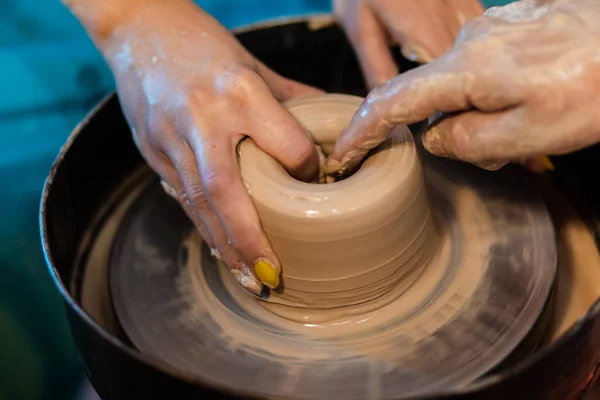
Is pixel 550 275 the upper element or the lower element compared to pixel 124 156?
lower

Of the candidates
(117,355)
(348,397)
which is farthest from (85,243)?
(348,397)

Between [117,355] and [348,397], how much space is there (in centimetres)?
36

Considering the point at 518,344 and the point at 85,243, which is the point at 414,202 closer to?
the point at 518,344

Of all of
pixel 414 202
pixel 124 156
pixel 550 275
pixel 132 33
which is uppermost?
pixel 132 33

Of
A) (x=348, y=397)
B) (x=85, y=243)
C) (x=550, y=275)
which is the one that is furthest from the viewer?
(x=85, y=243)

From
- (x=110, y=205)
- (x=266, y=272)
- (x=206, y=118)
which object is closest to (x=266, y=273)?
(x=266, y=272)

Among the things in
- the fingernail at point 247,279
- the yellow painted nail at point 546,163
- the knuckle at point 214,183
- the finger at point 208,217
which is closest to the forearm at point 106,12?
the finger at point 208,217

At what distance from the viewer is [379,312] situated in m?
1.06

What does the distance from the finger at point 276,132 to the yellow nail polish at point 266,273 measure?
17cm

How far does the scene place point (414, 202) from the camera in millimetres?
1000

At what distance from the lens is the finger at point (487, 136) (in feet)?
2.72

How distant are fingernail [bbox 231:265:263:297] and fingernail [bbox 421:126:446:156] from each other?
0.37 metres

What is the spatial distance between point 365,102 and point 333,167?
15cm

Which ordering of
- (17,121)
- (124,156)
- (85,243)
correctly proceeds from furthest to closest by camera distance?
(17,121), (124,156), (85,243)
